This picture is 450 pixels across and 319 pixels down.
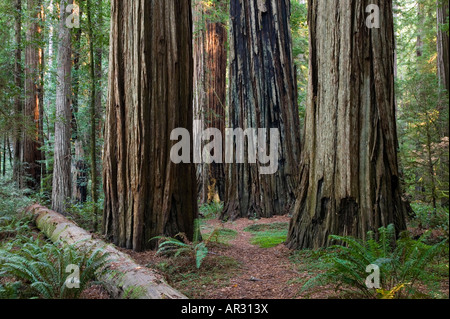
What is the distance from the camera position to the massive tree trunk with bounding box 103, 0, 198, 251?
5137 millimetres

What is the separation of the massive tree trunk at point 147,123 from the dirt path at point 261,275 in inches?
41.9

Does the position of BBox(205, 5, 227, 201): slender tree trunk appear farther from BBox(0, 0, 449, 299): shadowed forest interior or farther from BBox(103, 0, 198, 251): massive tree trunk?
BBox(103, 0, 198, 251): massive tree trunk

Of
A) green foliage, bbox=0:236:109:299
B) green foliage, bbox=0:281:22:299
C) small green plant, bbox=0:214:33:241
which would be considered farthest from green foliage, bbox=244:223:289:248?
small green plant, bbox=0:214:33:241

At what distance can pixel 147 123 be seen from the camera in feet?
17.0

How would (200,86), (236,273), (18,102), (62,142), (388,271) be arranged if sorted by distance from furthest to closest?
(200,86) → (18,102) → (62,142) → (236,273) → (388,271)

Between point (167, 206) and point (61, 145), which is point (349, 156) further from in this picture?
point (61, 145)

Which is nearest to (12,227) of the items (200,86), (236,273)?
(236,273)

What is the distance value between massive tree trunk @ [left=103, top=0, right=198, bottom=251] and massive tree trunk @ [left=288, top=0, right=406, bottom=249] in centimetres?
206

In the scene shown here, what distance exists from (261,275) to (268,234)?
3.06 m

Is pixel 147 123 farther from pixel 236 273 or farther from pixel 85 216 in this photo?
pixel 85 216

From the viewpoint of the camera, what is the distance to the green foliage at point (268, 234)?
19.5 ft

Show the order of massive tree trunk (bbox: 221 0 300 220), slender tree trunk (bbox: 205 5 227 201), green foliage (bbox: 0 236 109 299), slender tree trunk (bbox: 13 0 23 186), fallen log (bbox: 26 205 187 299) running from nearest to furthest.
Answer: fallen log (bbox: 26 205 187 299) → green foliage (bbox: 0 236 109 299) → massive tree trunk (bbox: 221 0 300 220) → slender tree trunk (bbox: 13 0 23 186) → slender tree trunk (bbox: 205 5 227 201)
